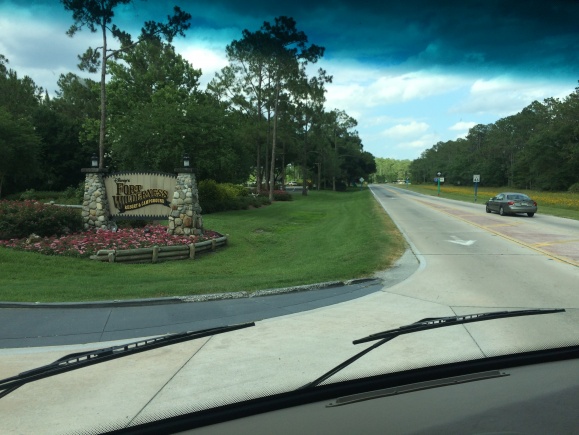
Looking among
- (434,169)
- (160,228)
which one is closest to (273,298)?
(160,228)

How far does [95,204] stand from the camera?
17.1 metres

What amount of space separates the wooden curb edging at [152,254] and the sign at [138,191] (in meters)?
2.77

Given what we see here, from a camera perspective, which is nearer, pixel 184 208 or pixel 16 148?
pixel 184 208

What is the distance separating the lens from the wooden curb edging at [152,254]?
13398 mm

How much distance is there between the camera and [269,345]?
15.1 feet

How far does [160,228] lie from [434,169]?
15561 centimetres

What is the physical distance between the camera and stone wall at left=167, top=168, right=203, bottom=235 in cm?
1684

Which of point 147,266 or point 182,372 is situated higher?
point 182,372

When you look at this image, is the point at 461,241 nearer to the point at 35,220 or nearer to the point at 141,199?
the point at 141,199

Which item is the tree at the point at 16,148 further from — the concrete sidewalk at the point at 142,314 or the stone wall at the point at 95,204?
the concrete sidewalk at the point at 142,314

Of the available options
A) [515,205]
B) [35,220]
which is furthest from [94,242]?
[515,205]

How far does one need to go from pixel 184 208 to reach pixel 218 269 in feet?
14.4

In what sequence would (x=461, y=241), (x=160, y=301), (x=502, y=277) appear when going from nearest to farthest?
(x=160, y=301) → (x=502, y=277) → (x=461, y=241)

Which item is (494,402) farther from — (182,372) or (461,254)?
(461,254)
